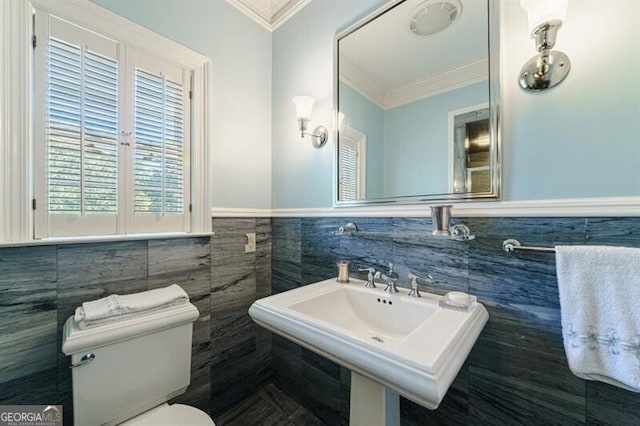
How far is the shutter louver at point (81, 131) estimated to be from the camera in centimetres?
104

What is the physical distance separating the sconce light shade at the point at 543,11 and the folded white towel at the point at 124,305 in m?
1.72

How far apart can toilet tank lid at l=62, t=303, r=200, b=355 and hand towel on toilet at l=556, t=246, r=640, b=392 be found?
139 cm

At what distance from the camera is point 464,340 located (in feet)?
2.33

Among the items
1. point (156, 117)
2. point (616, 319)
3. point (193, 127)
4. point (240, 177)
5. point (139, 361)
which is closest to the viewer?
point (616, 319)

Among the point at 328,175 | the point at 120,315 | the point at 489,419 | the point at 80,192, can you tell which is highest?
the point at 328,175

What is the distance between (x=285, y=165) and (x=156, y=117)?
76 centimetres

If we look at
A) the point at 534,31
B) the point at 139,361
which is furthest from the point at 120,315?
the point at 534,31

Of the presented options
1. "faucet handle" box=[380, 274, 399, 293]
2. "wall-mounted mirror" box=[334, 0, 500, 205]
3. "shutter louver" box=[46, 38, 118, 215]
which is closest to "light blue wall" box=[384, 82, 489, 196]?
"wall-mounted mirror" box=[334, 0, 500, 205]

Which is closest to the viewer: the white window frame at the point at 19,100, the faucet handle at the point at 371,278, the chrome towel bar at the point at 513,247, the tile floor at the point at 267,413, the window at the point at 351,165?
the chrome towel bar at the point at 513,247

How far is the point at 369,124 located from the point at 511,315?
103 cm

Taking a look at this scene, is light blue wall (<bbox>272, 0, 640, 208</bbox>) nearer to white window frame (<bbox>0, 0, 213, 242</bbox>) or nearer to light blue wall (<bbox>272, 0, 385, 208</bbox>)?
light blue wall (<bbox>272, 0, 385, 208</bbox>)

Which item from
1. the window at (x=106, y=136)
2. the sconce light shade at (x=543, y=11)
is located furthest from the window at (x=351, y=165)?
the window at (x=106, y=136)

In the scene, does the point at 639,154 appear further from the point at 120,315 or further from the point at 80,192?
the point at 80,192

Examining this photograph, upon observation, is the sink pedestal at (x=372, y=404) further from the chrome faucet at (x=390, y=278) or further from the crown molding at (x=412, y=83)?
the crown molding at (x=412, y=83)
